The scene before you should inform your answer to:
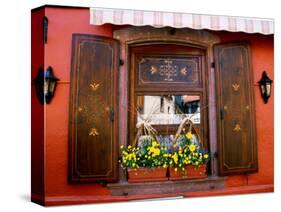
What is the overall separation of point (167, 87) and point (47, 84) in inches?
72.2

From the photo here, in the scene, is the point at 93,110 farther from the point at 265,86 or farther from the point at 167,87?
the point at 265,86

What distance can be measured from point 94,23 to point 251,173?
338cm

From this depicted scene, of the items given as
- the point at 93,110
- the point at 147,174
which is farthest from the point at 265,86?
the point at 93,110

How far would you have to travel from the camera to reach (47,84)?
6.01 meters

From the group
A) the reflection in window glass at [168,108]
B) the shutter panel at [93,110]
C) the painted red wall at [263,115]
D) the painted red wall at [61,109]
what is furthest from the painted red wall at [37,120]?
the painted red wall at [263,115]

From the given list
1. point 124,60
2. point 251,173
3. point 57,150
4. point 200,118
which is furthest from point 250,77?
point 57,150

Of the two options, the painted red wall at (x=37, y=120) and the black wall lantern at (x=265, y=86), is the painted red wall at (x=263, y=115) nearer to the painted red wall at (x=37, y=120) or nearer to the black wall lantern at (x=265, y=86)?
the black wall lantern at (x=265, y=86)

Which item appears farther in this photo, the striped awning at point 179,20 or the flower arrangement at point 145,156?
the flower arrangement at point 145,156

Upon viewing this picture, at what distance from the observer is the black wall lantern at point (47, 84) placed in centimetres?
600

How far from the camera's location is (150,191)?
6.48 m

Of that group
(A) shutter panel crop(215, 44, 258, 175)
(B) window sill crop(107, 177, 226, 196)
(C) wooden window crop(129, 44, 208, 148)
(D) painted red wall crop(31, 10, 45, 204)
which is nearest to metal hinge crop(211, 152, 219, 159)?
(A) shutter panel crop(215, 44, 258, 175)

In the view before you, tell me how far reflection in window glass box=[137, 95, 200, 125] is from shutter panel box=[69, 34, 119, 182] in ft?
1.80

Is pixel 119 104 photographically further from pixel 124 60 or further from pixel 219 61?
pixel 219 61

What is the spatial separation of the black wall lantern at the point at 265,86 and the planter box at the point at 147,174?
2044 millimetres
